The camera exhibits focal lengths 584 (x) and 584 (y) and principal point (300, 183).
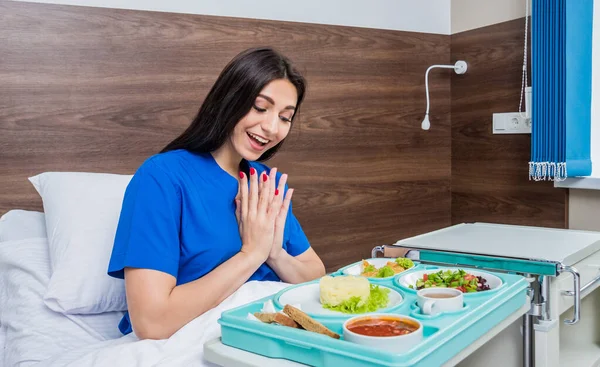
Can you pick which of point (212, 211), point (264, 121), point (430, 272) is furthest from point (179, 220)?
point (430, 272)

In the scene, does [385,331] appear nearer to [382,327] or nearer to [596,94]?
[382,327]

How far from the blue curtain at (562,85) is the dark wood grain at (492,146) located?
0.17m

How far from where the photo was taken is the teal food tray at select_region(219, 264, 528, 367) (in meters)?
0.78

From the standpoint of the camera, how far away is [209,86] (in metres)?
1.95

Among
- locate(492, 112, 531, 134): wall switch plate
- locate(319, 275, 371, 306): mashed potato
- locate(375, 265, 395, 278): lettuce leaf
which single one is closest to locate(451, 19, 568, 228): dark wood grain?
locate(492, 112, 531, 134): wall switch plate

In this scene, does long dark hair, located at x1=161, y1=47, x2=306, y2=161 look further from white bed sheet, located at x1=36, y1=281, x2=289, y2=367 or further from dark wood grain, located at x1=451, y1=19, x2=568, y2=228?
dark wood grain, located at x1=451, y1=19, x2=568, y2=228

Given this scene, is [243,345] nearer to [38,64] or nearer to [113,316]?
[113,316]

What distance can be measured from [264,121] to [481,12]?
144cm

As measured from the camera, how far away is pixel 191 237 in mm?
1280

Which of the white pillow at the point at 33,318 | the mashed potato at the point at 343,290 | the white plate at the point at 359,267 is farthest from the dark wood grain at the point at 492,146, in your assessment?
the white pillow at the point at 33,318

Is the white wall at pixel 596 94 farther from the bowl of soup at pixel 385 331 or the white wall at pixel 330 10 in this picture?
the bowl of soup at pixel 385 331

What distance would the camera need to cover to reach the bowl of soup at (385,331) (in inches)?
31.4

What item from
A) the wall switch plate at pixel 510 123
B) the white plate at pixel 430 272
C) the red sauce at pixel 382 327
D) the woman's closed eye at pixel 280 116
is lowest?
the white plate at pixel 430 272

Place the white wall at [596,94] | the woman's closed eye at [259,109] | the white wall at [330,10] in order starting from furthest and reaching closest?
the white wall at [596,94] < the white wall at [330,10] < the woman's closed eye at [259,109]
